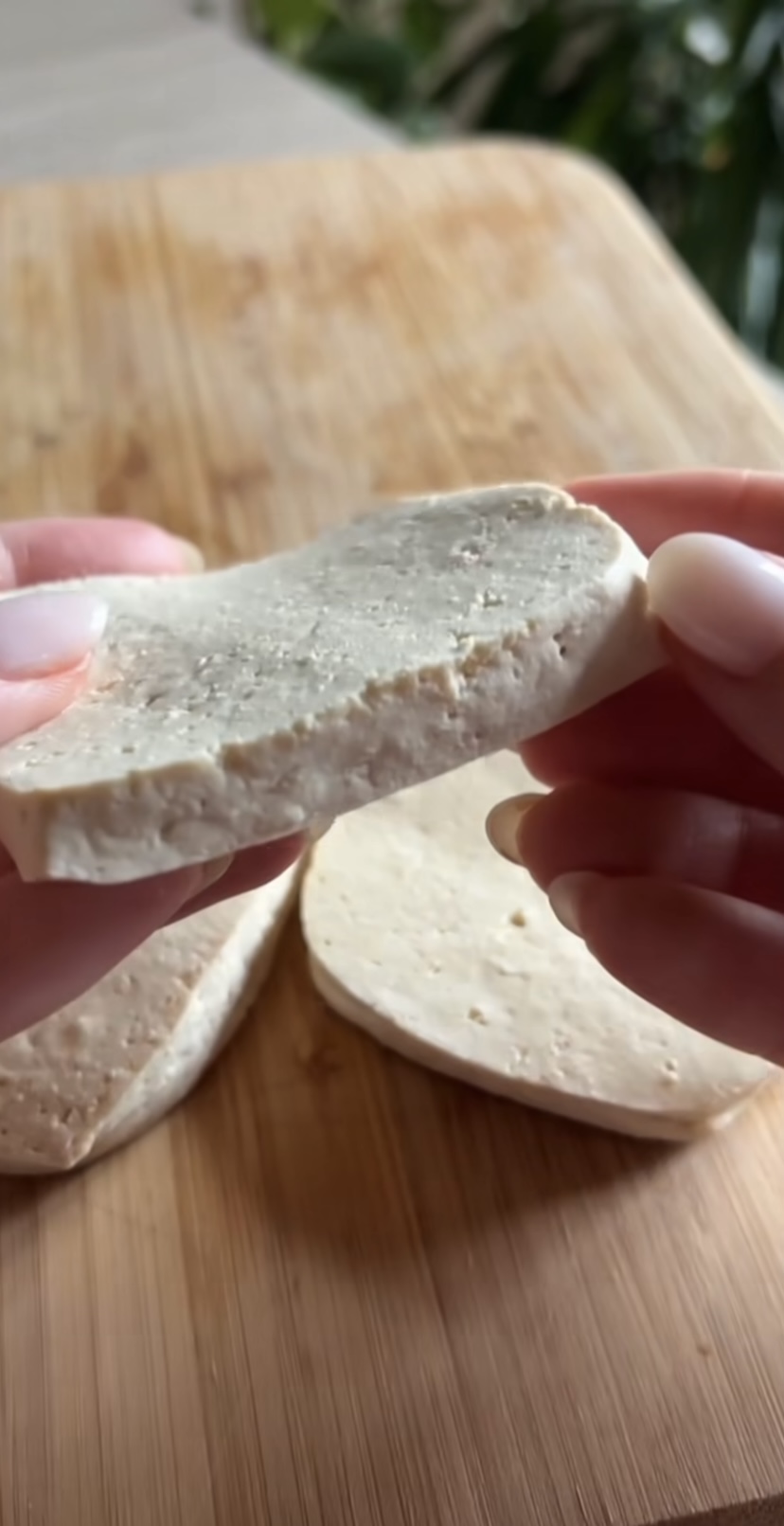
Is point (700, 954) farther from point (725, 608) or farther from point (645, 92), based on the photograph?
point (645, 92)

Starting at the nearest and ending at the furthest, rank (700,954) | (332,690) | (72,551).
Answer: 1. (332,690)
2. (700,954)
3. (72,551)

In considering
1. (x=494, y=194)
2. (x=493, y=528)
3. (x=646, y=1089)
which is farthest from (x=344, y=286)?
(x=646, y=1089)

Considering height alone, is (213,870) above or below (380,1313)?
above

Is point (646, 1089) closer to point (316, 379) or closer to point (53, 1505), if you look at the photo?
point (53, 1505)

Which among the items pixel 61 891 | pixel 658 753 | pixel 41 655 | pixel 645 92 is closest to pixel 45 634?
pixel 41 655

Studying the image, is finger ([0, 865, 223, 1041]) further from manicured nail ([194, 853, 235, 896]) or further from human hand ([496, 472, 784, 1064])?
human hand ([496, 472, 784, 1064])

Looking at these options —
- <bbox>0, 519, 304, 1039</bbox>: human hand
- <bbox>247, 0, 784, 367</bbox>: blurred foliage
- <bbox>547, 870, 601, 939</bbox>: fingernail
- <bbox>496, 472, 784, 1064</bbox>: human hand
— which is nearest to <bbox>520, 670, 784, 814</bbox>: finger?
<bbox>496, 472, 784, 1064</bbox>: human hand
